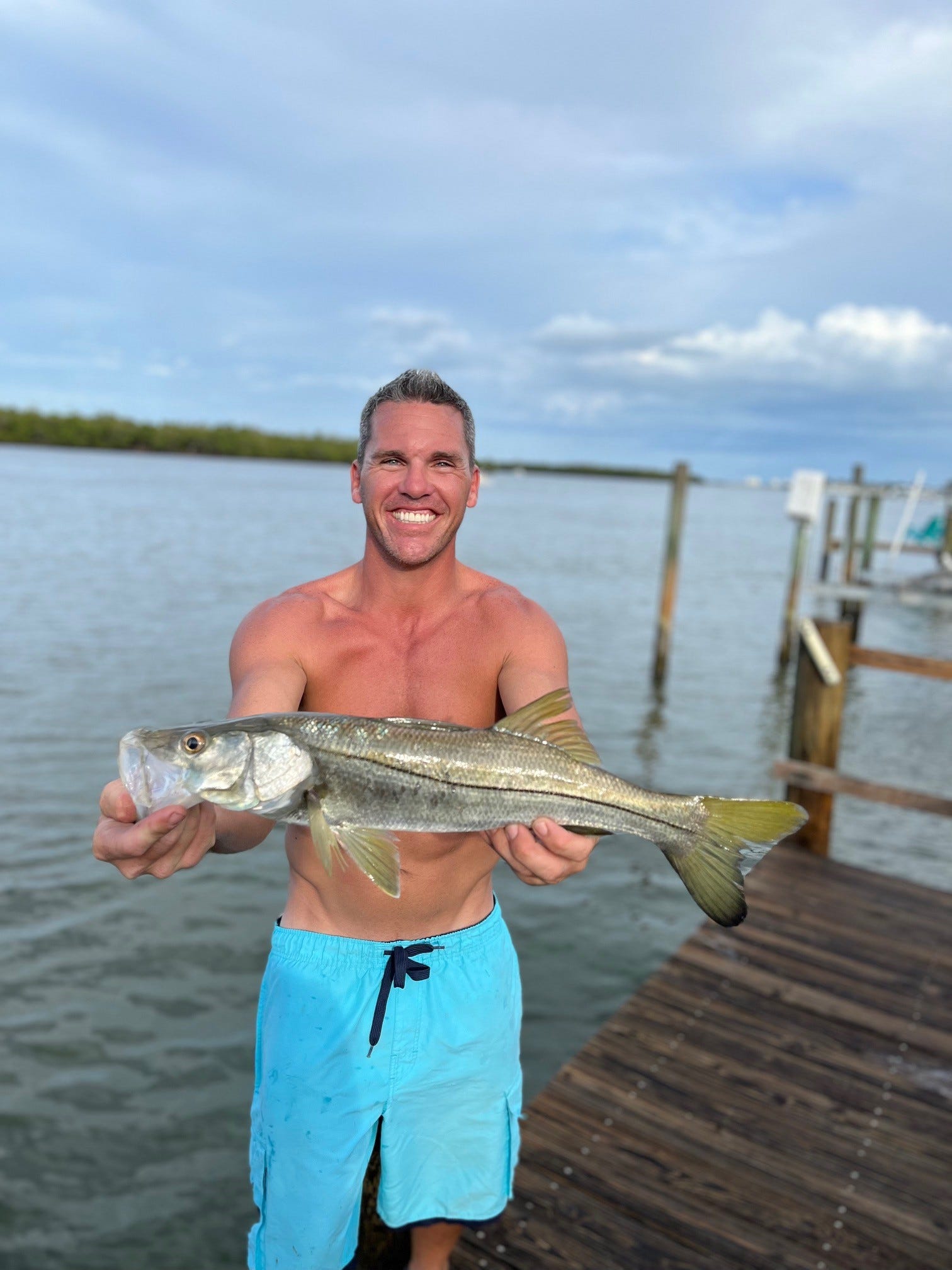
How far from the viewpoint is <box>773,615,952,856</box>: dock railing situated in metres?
8.16

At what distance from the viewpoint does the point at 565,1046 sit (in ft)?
23.5

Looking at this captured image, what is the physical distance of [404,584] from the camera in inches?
135

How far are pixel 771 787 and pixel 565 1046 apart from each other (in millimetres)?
7908

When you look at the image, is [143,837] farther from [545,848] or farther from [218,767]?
[545,848]

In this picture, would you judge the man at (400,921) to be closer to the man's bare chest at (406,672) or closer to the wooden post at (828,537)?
the man's bare chest at (406,672)

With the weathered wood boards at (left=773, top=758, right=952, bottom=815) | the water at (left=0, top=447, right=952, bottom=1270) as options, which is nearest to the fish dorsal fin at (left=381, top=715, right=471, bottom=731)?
the water at (left=0, top=447, right=952, bottom=1270)

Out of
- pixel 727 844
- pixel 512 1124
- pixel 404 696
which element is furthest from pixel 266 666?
pixel 512 1124

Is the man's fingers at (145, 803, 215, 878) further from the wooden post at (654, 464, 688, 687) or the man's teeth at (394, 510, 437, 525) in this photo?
the wooden post at (654, 464, 688, 687)

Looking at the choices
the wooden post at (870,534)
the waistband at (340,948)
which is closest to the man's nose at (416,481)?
the waistband at (340,948)

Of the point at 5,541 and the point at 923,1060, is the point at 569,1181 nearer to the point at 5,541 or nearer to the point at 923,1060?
the point at 923,1060

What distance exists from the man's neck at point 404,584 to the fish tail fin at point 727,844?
51.5 inches

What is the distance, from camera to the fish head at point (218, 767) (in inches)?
97.9

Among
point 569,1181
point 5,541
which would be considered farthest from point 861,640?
point 5,541

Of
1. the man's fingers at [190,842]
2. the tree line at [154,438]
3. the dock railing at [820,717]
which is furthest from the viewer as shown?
the tree line at [154,438]
